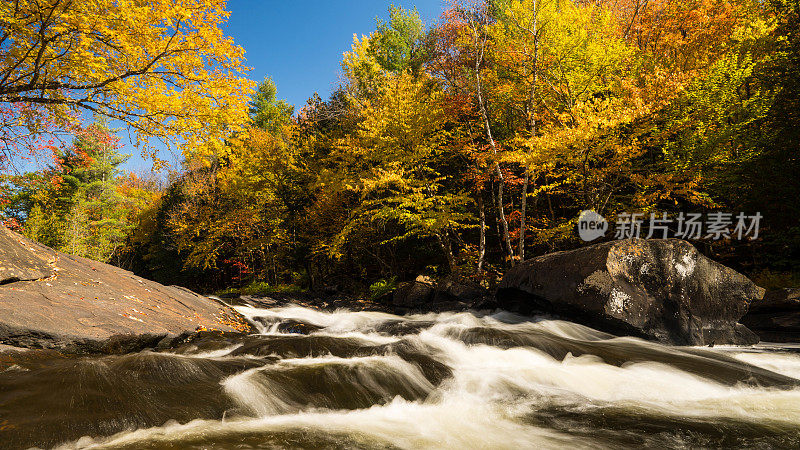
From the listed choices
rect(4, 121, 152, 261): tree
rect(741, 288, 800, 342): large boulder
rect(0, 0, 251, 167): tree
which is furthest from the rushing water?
rect(4, 121, 152, 261): tree

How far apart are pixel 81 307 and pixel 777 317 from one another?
1391 cm

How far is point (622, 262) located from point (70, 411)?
9003mm

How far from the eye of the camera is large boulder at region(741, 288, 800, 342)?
770 cm

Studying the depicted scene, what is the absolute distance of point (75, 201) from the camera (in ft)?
90.4

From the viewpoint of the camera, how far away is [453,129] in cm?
1427

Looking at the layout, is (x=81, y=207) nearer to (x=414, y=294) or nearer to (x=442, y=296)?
(x=414, y=294)

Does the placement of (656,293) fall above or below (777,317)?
above

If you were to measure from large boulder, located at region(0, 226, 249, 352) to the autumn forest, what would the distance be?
3180mm

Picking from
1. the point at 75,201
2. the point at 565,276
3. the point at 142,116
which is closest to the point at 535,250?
the point at 565,276

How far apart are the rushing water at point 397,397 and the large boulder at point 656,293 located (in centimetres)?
109

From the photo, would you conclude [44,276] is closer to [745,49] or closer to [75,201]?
[745,49]

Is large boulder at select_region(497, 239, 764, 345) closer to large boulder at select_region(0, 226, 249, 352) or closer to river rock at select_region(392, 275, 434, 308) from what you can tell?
river rock at select_region(392, 275, 434, 308)

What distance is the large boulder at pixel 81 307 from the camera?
466 centimetres

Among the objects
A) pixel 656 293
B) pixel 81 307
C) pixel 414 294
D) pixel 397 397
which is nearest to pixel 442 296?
pixel 414 294
